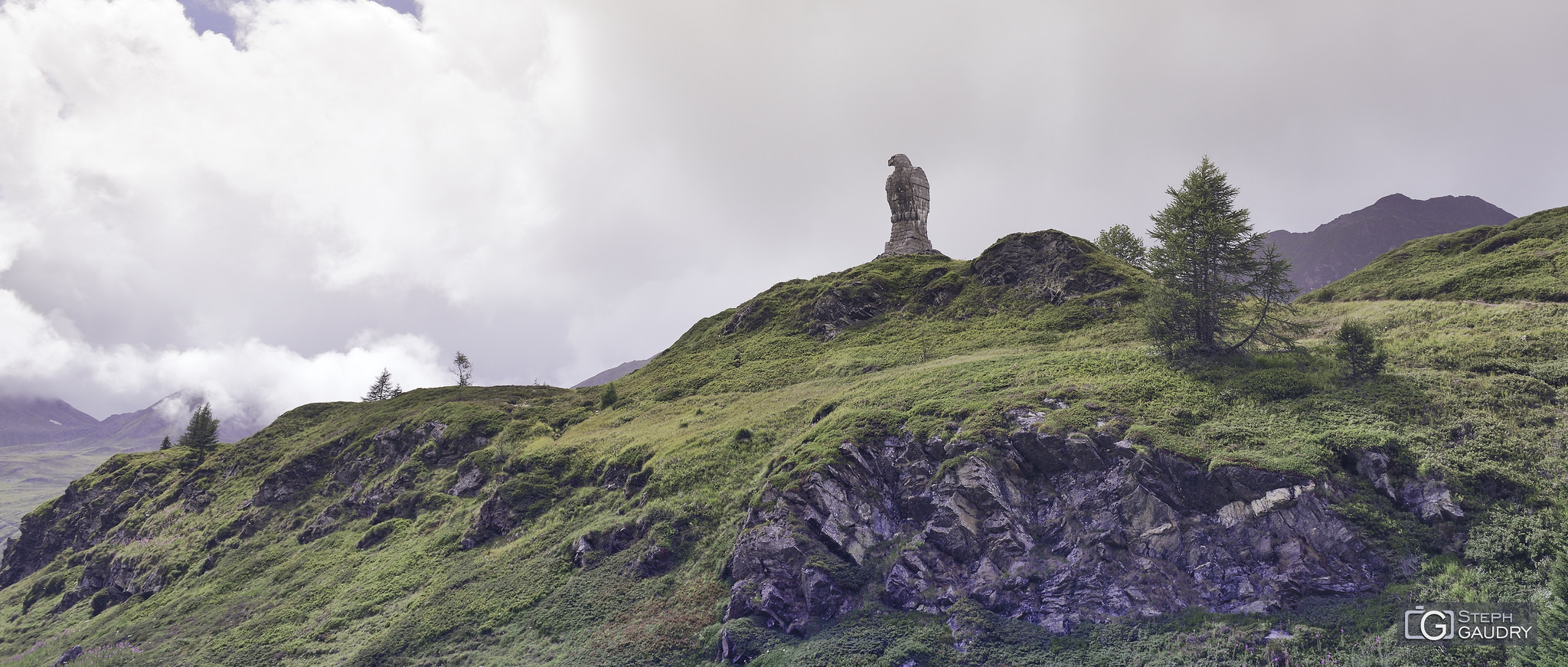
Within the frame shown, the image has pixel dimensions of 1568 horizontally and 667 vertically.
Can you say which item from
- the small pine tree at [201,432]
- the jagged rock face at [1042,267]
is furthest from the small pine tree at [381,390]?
the jagged rock face at [1042,267]

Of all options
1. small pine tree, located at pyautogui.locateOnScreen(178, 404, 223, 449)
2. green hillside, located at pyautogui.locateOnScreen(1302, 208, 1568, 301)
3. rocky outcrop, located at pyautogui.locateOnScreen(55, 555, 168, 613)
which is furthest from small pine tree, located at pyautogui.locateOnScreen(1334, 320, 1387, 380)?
small pine tree, located at pyautogui.locateOnScreen(178, 404, 223, 449)

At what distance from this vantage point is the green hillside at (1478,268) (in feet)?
149

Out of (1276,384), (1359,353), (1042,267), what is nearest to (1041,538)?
(1276,384)

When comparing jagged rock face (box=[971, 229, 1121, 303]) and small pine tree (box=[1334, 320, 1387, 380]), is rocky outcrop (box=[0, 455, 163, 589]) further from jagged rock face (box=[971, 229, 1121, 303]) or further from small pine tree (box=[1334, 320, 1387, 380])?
small pine tree (box=[1334, 320, 1387, 380])

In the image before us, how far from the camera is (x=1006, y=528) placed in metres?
26.0

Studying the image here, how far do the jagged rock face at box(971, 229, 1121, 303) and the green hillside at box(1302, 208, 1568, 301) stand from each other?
2394 centimetres

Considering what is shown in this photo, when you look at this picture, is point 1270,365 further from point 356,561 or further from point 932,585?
point 356,561

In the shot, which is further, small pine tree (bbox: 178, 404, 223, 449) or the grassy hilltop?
small pine tree (bbox: 178, 404, 223, 449)

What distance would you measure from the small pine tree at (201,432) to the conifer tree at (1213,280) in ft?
360

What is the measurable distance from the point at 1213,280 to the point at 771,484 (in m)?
30.6

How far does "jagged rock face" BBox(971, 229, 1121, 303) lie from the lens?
215ft

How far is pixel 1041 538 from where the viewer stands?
25.7 meters

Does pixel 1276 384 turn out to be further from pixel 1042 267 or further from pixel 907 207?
pixel 907 207

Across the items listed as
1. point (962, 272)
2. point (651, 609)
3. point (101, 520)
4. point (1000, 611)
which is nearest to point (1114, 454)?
point (1000, 611)
